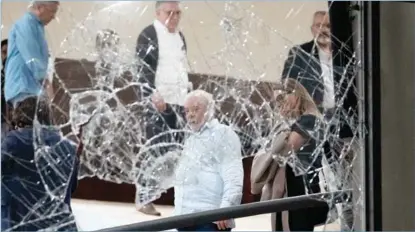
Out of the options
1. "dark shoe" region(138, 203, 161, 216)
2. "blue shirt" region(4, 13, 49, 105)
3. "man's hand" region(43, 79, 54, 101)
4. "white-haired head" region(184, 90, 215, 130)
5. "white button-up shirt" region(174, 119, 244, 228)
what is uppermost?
"blue shirt" region(4, 13, 49, 105)

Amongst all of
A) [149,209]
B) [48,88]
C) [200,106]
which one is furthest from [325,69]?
[48,88]

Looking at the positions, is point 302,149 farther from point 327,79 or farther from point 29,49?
point 29,49

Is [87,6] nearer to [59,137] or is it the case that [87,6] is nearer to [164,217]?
[59,137]

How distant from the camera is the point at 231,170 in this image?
1.27 m

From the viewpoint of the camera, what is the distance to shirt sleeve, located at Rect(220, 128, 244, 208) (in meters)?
1.26

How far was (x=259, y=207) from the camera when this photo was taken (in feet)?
4.14

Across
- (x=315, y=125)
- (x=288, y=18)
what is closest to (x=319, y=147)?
(x=315, y=125)

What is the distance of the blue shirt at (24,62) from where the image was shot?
1244 millimetres

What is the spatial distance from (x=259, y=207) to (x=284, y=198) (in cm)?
7
